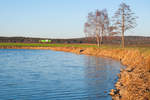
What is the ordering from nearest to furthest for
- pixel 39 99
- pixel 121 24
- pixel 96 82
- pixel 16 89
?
pixel 39 99, pixel 16 89, pixel 96 82, pixel 121 24

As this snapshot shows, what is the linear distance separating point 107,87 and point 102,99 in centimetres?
291

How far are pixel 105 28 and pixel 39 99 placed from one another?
43334 mm

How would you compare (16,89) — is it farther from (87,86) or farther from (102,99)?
(102,99)

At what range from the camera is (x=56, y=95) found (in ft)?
39.4

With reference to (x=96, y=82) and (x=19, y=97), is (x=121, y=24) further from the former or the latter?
(x=19, y=97)

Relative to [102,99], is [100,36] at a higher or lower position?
higher

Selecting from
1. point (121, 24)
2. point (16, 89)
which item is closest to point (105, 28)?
point (121, 24)

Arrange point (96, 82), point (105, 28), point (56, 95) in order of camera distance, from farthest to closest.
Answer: point (105, 28) < point (96, 82) < point (56, 95)

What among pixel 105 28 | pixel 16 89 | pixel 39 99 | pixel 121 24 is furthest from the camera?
pixel 105 28

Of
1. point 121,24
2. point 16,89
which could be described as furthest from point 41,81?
point 121,24

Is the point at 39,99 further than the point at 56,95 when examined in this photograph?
No

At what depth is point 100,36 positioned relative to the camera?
55.8m

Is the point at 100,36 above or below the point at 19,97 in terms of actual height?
above

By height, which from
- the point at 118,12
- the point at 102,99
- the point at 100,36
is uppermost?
the point at 118,12
